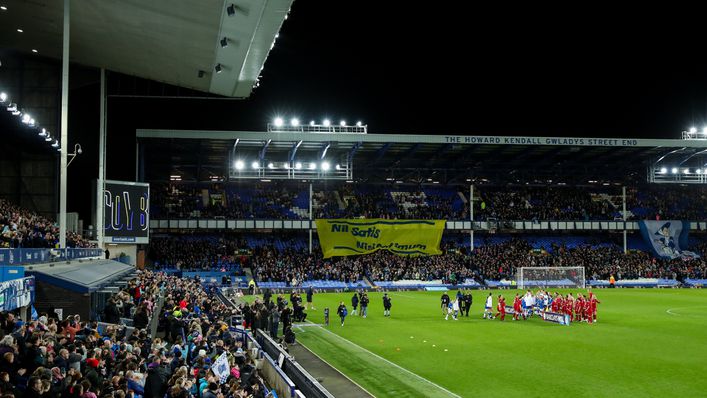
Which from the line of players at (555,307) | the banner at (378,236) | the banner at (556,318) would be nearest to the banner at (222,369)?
the line of players at (555,307)

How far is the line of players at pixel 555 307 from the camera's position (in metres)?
30.9

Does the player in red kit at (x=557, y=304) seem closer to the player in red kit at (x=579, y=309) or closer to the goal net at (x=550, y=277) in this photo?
the player in red kit at (x=579, y=309)

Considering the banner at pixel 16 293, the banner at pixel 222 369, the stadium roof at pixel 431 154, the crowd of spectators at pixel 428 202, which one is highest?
the stadium roof at pixel 431 154

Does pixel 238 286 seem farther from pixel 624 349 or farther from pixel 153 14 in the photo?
pixel 624 349

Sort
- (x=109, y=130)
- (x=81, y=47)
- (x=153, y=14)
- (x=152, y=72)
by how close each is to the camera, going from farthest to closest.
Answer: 1. (x=109, y=130)
2. (x=152, y=72)
3. (x=81, y=47)
4. (x=153, y=14)

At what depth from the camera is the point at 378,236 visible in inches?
2408

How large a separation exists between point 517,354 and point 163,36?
2092 centimetres

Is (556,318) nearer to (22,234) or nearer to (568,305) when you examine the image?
(568,305)

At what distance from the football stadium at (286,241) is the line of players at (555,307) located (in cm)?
14

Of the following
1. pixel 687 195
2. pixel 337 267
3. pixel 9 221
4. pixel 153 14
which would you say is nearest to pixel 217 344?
pixel 9 221

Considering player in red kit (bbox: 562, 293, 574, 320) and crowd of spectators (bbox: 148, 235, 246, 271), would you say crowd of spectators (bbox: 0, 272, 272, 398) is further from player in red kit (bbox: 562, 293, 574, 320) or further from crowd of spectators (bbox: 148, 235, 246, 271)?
crowd of spectators (bbox: 148, 235, 246, 271)

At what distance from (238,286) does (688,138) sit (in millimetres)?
45405

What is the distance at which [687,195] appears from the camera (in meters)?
72.7

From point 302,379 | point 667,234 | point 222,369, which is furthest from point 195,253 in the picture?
point 667,234
